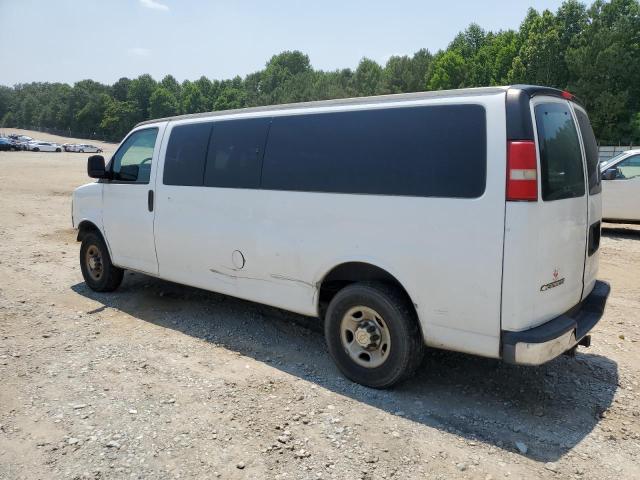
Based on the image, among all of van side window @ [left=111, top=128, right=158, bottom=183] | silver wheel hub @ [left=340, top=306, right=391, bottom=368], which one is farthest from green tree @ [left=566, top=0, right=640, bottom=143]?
silver wheel hub @ [left=340, top=306, right=391, bottom=368]

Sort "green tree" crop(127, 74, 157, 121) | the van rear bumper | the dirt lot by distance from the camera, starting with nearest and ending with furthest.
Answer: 1. the dirt lot
2. the van rear bumper
3. "green tree" crop(127, 74, 157, 121)

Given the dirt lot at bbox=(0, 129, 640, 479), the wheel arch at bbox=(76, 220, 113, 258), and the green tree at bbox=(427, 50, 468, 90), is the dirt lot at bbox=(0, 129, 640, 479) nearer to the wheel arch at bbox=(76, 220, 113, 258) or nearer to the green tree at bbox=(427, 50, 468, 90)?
the wheel arch at bbox=(76, 220, 113, 258)

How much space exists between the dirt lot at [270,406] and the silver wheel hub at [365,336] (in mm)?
262

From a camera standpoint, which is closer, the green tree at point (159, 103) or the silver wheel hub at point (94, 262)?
the silver wheel hub at point (94, 262)

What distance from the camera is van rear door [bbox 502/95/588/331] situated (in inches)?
131

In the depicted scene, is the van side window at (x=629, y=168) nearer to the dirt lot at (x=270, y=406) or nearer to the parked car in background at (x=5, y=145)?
the dirt lot at (x=270, y=406)

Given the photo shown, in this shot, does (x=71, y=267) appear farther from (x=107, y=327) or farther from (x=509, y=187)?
(x=509, y=187)

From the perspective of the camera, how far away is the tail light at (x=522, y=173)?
3.30 m

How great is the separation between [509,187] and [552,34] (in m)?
57.7

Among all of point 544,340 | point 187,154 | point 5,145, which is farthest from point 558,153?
point 5,145

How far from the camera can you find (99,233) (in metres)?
6.68

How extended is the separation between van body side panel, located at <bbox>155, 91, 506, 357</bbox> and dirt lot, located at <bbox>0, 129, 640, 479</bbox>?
0.58m

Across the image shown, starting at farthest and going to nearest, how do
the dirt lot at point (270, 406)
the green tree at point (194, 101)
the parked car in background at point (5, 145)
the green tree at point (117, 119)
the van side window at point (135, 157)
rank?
the green tree at point (194, 101) → the green tree at point (117, 119) → the parked car in background at point (5, 145) → the van side window at point (135, 157) → the dirt lot at point (270, 406)

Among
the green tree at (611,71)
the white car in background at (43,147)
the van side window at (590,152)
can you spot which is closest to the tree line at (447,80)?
the green tree at (611,71)
